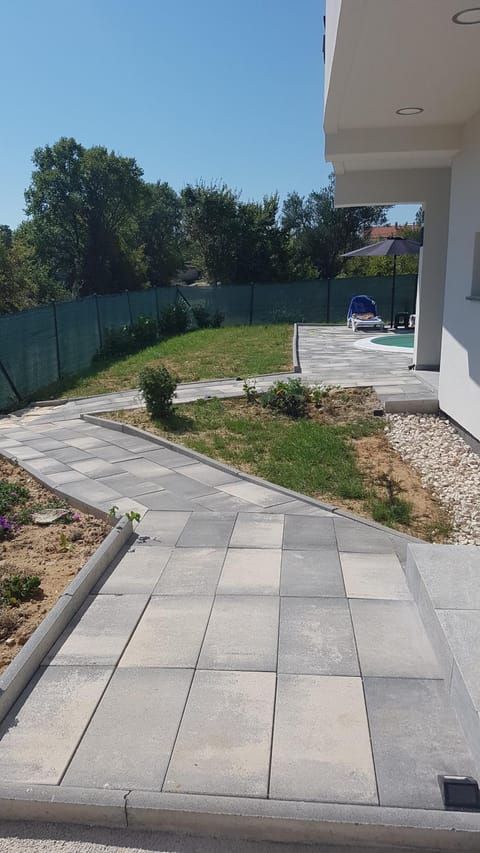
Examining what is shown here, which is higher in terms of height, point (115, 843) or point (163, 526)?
point (163, 526)

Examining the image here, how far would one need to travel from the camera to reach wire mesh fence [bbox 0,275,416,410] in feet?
35.7

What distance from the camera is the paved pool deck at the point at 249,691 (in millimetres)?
2270

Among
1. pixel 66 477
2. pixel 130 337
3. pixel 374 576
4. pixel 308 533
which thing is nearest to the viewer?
pixel 374 576

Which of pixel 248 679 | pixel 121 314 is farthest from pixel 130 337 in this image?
pixel 248 679

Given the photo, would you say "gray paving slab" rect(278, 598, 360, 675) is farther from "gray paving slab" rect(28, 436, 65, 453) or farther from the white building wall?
"gray paving slab" rect(28, 436, 65, 453)

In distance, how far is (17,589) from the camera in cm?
372

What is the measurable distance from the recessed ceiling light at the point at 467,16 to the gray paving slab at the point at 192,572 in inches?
148

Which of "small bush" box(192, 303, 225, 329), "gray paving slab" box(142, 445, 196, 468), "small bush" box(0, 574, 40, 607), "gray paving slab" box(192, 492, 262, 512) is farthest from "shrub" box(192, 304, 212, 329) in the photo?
"small bush" box(0, 574, 40, 607)

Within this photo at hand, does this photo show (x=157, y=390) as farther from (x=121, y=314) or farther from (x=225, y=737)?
(x=121, y=314)

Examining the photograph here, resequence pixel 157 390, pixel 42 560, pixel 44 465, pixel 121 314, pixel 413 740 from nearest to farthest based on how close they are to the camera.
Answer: pixel 413 740 < pixel 42 560 < pixel 44 465 < pixel 157 390 < pixel 121 314

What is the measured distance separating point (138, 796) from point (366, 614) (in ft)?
5.48

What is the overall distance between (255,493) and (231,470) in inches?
26.6

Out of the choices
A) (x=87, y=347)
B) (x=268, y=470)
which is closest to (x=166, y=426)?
(x=268, y=470)

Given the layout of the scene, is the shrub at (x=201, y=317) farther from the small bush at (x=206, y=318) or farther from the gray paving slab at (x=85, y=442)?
the gray paving slab at (x=85, y=442)
